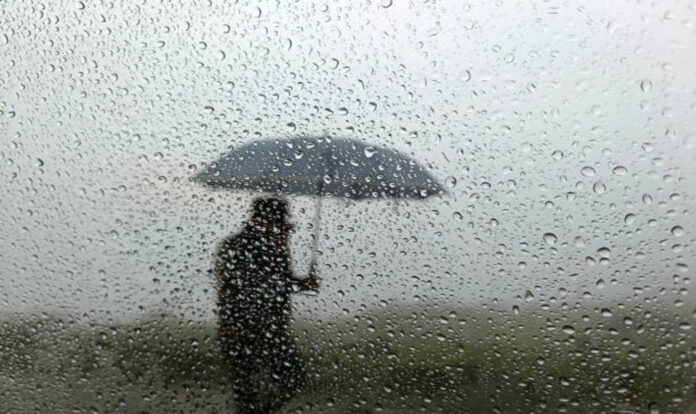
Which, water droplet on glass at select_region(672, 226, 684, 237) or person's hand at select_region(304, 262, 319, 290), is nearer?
water droplet on glass at select_region(672, 226, 684, 237)

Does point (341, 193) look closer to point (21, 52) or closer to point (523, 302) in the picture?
point (523, 302)

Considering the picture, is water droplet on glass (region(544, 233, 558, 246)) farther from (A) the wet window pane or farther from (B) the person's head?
(B) the person's head

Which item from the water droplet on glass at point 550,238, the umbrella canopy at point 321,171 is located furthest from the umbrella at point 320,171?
the water droplet on glass at point 550,238

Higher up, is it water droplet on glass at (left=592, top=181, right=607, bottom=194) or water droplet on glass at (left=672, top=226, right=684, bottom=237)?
water droplet on glass at (left=592, top=181, right=607, bottom=194)

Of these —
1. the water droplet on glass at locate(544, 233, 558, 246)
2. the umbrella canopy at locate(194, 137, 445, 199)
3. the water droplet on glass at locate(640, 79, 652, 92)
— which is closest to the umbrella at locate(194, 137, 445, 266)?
the umbrella canopy at locate(194, 137, 445, 199)

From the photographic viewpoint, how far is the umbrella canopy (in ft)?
3.56

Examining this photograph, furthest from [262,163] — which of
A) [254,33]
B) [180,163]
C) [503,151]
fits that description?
[503,151]

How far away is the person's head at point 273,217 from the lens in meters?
1.13

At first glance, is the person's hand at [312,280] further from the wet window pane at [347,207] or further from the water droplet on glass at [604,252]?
the water droplet on glass at [604,252]

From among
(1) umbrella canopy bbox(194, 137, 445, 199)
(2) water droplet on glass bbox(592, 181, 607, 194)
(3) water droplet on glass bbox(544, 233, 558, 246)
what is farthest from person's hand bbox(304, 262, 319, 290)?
(2) water droplet on glass bbox(592, 181, 607, 194)

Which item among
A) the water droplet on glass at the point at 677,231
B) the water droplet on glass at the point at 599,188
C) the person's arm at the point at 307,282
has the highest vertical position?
the water droplet on glass at the point at 599,188

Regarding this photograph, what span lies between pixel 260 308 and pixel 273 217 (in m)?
0.19

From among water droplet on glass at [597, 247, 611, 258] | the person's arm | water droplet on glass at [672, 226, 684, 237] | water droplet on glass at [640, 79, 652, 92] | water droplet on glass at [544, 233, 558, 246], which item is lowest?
the person's arm

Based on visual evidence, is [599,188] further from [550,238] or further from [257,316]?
[257,316]
